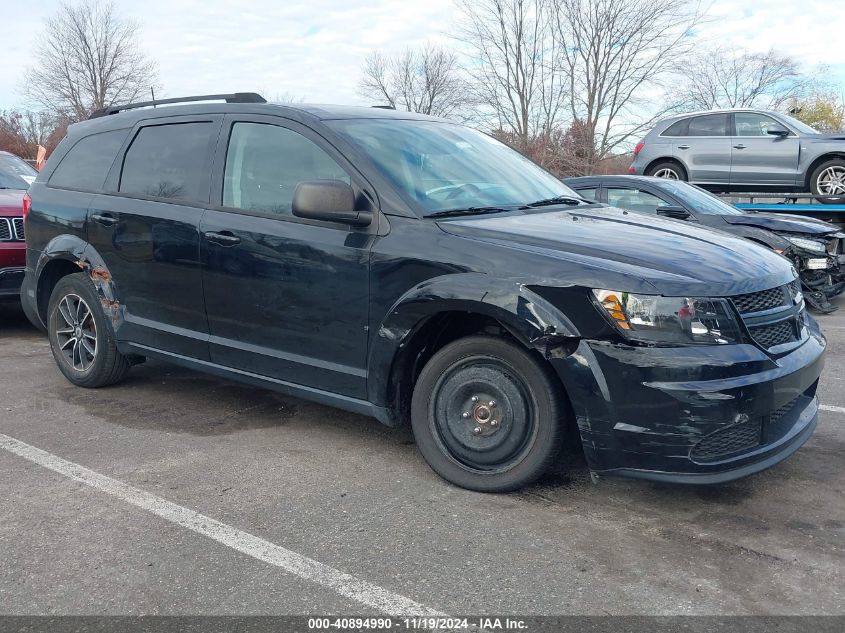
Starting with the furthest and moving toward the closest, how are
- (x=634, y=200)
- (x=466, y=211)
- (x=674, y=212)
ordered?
1. (x=634, y=200)
2. (x=674, y=212)
3. (x=466, y=211)

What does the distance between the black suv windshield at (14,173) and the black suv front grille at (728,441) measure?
754 cm

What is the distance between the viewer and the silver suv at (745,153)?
11.3 meters

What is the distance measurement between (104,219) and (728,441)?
3.89 meters

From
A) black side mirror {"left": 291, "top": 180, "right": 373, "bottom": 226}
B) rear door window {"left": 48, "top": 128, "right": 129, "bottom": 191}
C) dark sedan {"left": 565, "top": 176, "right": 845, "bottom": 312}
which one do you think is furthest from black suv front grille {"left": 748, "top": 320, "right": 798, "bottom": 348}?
dark sedan {"left": 565, "top": 176, "right": 845, "bottom": 312}

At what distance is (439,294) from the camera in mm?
3574

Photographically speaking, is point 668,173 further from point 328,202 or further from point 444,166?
point 328,202

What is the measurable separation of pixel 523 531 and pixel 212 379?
324 cm

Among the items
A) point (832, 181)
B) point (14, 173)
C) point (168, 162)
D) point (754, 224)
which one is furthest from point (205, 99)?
point (832, 181)

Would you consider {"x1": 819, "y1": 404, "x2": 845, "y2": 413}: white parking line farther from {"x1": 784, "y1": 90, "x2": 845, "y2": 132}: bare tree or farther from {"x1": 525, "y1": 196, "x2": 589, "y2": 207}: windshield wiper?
{"x1": 784, "y1": 90, "x2": 845, "y2": 132}: bare tree

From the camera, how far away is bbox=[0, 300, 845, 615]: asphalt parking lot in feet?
9.17

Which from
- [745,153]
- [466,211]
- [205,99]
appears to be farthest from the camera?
[745,153]

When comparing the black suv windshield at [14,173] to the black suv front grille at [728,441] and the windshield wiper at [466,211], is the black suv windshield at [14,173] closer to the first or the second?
the windshield wiper at [466,211]

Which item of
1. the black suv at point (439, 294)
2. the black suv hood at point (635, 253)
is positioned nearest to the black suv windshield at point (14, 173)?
the black suv at point (439, 294)

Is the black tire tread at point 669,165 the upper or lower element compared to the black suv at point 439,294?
upper
